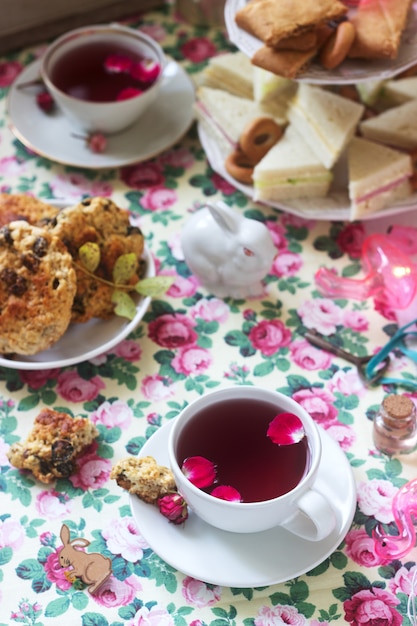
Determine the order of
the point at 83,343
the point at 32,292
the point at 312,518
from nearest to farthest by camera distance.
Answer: the point at 312,518 < the point at 32,292 < the point at 83,343

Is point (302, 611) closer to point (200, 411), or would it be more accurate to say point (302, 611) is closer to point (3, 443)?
point (200, 411)

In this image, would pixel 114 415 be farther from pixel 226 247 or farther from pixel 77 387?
pixel 226 247

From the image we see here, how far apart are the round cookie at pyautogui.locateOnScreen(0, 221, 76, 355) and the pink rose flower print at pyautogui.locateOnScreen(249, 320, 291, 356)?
343 millimetres

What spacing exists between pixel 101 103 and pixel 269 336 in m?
0.63

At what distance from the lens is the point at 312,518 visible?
98 cm

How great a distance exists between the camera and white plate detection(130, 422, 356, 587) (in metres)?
1.02

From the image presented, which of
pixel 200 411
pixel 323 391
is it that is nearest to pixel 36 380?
pixel 200 411

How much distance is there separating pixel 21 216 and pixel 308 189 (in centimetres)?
58

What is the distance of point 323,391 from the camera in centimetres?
130

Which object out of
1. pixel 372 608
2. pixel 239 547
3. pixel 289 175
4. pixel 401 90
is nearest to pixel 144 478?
pixel 239 547

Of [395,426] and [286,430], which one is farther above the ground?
[286,430]

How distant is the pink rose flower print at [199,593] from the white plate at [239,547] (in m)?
0.06

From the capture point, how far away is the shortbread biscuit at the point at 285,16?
140 centimetres

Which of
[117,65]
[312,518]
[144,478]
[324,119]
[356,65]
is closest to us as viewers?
[312,518]
